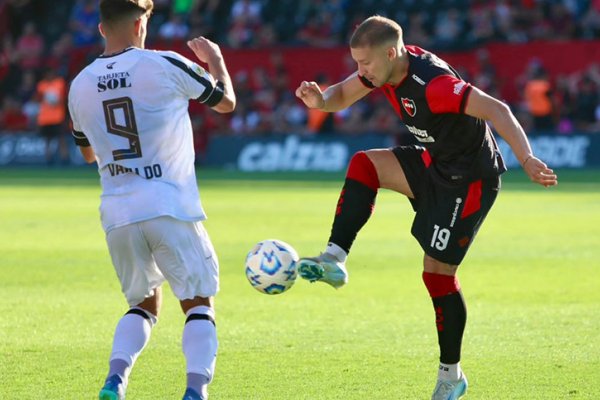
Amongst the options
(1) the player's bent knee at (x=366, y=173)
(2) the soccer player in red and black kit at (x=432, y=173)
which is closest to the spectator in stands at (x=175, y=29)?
(1) the player's bent knee at (x=366, y=173)

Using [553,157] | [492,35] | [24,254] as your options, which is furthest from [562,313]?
[492,35]

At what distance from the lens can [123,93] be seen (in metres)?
6.02

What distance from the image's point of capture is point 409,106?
6.76m

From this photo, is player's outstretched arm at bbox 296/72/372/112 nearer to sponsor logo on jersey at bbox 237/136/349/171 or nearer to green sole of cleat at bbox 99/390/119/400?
green sole of cleat at bbox 99/390/119/400

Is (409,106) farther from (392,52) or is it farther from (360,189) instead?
(360,189)

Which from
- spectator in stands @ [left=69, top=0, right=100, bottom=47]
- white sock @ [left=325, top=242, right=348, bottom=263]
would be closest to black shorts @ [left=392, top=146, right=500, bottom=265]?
white sock @ [left=325, top=242, right=348, bottom=263]

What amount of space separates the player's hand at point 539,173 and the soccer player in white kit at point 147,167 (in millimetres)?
1723

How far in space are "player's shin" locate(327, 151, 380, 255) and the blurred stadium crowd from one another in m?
21.7

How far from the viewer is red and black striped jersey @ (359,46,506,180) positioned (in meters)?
6.61

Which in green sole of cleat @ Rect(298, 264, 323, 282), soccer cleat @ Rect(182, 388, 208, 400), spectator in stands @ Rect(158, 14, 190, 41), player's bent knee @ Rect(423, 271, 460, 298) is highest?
green sole of cleat @ Rect(298, 264, 323, 282)

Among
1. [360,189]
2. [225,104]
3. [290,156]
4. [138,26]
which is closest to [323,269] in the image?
[360,189]

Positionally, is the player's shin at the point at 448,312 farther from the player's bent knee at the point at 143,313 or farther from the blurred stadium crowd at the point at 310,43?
the blurred stadium crowd at the point at 310,43

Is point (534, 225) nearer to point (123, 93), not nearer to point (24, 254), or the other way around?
point (24, 254)

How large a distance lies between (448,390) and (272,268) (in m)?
1.21
